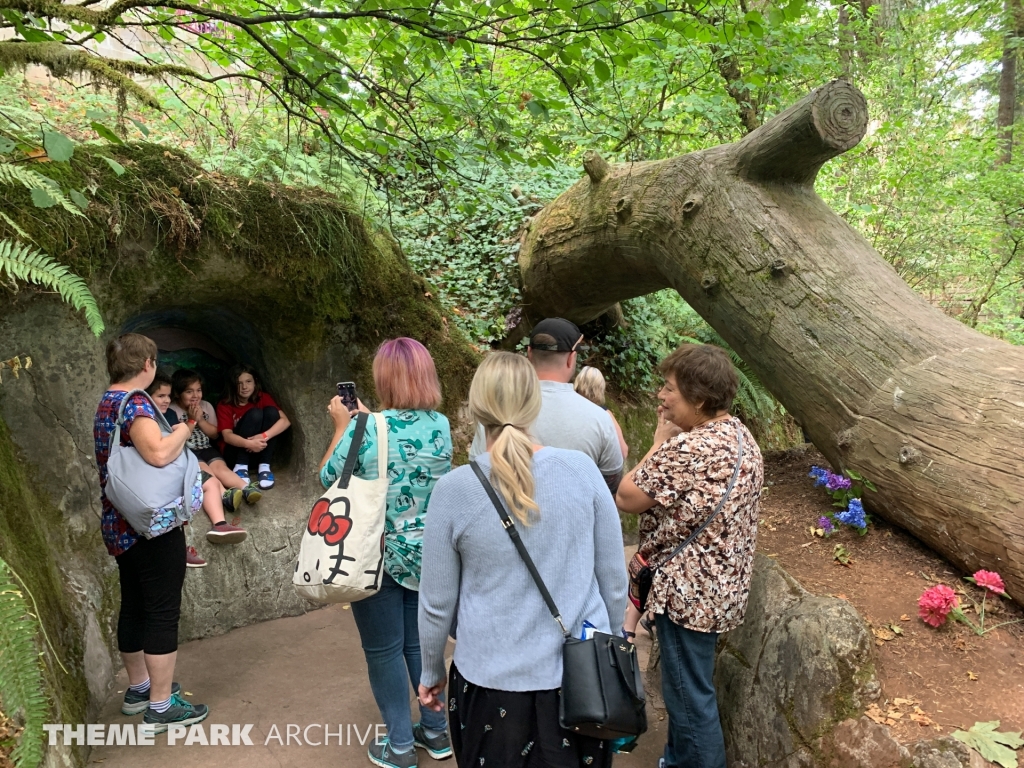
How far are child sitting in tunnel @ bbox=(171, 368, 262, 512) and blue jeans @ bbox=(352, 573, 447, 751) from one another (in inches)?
98.9

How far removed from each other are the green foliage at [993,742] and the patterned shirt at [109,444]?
3.85 meters

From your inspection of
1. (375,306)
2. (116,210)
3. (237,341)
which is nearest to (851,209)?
(375,306)

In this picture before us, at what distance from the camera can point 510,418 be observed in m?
2.19

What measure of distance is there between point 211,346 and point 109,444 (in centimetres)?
331

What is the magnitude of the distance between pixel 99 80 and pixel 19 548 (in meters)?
2.40

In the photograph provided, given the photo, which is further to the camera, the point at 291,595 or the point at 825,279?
the point at 291,595

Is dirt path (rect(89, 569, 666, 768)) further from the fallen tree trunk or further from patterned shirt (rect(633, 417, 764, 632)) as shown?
the fallen tree trunk

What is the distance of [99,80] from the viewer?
A: 3350 millimetres

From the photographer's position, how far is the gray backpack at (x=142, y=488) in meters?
3.29

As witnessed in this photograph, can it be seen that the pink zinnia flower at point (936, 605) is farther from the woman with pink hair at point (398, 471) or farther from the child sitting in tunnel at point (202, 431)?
the child sitting in tunnel at point (202, 431)

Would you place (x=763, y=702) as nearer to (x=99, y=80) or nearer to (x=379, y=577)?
(x=379, y=577)

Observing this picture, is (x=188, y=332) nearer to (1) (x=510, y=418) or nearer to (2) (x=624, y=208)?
(2) (x=624, y=208)

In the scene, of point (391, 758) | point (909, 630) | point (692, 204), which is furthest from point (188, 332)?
point (909, 630)

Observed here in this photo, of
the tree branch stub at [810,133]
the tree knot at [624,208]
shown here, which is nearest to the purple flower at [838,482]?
the tree branch stub at [810,133]
